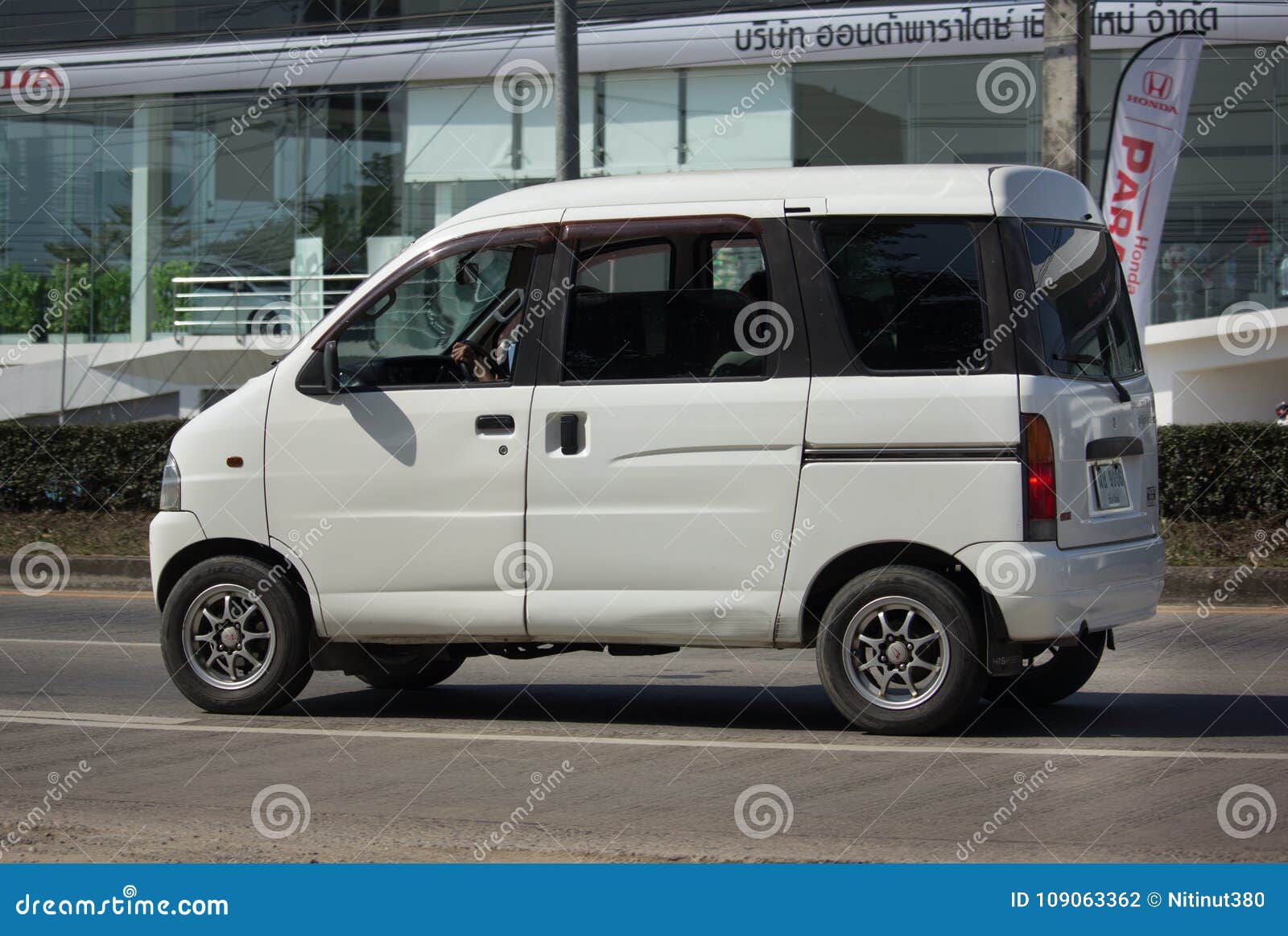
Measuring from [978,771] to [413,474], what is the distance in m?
2.75

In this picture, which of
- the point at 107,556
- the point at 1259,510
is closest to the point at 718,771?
the point at 1259,510

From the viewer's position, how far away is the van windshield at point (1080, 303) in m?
6.79

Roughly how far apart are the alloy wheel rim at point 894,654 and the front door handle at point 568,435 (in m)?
1.41

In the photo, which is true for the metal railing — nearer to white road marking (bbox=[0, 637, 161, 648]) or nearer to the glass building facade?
the glass building facade

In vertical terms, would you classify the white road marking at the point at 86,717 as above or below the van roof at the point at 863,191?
below

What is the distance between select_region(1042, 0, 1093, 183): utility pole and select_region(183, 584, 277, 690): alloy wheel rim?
832 cm

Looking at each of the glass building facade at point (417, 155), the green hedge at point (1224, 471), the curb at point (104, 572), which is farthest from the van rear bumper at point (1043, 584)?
the glass building facade at point (417, 155)

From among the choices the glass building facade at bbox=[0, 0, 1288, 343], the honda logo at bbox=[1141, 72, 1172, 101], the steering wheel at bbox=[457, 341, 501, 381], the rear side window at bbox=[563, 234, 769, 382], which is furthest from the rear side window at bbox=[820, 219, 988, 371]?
the glass building facade at bbox=[0, 0, 1288, 343]

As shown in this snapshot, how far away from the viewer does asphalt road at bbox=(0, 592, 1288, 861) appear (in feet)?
17.2

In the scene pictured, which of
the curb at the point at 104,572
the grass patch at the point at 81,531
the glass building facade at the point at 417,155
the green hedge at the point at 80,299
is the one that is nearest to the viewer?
the curb at the point at 104,572

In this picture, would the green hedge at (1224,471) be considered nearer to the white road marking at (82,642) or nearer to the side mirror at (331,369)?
the white road marking at (82,642)

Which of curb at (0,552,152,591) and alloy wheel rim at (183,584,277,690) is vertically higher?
alloy wheel rim at (183,584,277,690)

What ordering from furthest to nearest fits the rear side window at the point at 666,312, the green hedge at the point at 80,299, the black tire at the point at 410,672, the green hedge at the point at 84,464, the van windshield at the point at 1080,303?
the green hedge at the point at 80,299 < the green hedge at the point at 84,464 < the black tire at the point at 410,672 < the rear side window at the point at 666,312 < the van windshield at the point at 1080,303

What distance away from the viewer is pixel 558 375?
7.11m
